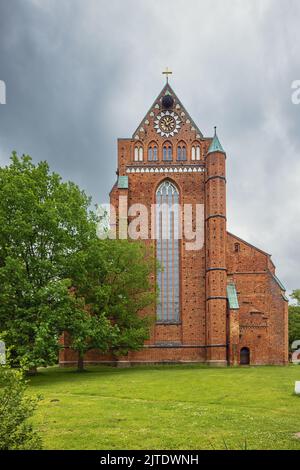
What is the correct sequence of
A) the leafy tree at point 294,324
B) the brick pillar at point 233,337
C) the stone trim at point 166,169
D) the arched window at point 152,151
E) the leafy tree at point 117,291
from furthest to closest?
the leafy tree at point 294,324
the arched window at point 152,151
the stone trim at point 166,169
the brick pillar at point 233,337
the leafy tree at point 117,291

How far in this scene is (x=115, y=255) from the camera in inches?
1387

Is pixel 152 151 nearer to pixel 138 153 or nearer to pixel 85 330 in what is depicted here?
pixel 138 153

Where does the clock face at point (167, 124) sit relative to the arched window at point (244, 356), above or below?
above

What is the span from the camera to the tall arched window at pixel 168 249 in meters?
41.4

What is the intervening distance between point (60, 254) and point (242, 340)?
727 inches

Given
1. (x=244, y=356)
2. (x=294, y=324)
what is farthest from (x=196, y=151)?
(x=294, y=324)

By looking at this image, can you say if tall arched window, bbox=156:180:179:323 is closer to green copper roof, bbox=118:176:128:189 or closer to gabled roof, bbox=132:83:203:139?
green copper roof, bbox=118:176:128:189

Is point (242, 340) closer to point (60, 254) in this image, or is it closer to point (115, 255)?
point (115, 255)

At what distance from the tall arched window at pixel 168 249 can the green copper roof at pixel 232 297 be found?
422 centimetres

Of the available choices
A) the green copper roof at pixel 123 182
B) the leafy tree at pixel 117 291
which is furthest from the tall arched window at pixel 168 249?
the green copper roof at pixel 123 182

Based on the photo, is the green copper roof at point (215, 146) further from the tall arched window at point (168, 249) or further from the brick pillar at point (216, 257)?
the tall arched window at point (168, 249)

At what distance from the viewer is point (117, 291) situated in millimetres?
35656

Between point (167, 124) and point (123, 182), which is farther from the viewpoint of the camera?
point (167, 124)

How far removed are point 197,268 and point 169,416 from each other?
27904 millimetres
